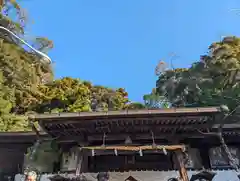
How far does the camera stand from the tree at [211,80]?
1457 centimetres

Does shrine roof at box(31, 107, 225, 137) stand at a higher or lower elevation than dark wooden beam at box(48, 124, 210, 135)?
higher

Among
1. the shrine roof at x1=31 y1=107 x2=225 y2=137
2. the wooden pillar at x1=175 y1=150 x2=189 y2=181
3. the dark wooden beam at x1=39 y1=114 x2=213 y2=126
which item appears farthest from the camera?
the dark wooden beam at x1=39 y1=114 x2=213 y2=126

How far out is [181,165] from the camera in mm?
8273

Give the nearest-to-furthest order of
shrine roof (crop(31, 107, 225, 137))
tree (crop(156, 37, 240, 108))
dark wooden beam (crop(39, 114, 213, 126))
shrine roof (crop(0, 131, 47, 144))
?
shrine roof (crop(31, 107, 225, 137)) < dark wooden beam (crop(39, 114, 213, 126)) < shrine roof (crop(0, 131, 47, 144)) < tree (crop(156, 37, 240, 108))

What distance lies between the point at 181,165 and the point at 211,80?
31.0ft

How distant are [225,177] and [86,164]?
4.47 metres

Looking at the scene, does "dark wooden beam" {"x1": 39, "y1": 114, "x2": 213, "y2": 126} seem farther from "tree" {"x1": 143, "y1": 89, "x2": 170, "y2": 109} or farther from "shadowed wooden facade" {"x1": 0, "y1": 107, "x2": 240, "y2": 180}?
"tree" {"x1": 143, "y1": 89, "x2": 170, "y2": 109}

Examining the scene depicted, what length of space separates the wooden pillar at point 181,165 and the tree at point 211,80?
623 cm

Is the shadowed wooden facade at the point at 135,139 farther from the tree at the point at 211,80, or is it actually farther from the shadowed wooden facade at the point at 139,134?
the tree at the point at 211,80

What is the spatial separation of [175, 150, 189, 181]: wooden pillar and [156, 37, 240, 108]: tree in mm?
6234

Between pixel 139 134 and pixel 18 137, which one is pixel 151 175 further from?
pixel 18 137

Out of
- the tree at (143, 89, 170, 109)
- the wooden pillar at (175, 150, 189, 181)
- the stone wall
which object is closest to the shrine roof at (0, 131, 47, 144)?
the stone wall

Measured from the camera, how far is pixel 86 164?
9352mm

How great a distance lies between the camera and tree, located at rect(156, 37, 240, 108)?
14.6m
